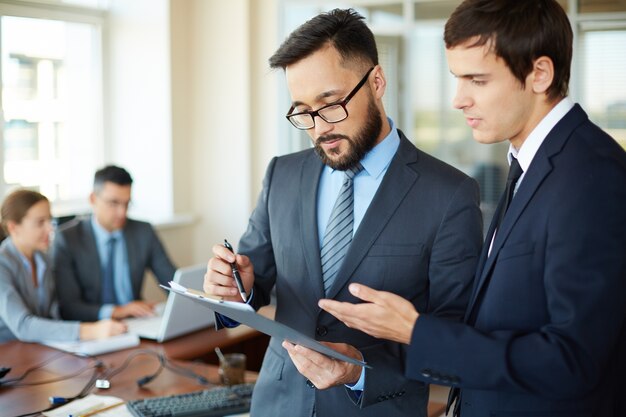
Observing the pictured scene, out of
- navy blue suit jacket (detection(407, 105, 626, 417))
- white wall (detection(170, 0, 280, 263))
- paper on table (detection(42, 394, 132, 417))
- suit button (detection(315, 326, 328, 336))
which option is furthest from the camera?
white wall (detection(170, 0, 280, 263))

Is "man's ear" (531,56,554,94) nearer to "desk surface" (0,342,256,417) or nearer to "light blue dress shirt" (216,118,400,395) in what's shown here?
"light blue dress shirt" (216,118,400,395)

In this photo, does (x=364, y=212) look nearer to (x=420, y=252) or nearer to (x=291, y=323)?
(x=420, y=252)

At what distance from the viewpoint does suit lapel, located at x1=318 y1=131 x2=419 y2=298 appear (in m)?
1.86

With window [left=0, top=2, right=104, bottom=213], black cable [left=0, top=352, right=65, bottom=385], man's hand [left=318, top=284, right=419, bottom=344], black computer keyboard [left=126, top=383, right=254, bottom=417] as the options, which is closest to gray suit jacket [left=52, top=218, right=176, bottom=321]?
black cable [left=0, top=352, right=65, bottom=385]

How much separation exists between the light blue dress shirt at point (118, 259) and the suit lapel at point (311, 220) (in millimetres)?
2369

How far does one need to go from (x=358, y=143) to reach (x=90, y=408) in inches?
47.3

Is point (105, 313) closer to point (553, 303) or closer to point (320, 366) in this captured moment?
point (320, 366)

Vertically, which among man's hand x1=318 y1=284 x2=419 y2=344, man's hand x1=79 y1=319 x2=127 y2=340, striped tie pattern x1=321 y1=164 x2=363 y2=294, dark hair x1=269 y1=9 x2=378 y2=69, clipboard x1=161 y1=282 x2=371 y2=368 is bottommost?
man's hand x1=79 y1=319 x2=127 y2=340

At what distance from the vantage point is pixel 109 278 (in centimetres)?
421

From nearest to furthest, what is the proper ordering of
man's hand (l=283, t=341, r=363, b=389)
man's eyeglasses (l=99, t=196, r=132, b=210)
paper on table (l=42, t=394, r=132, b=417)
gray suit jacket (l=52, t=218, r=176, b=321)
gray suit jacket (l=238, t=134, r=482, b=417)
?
man's hand (l=283, t=341, r=363, b=389)
gray suit jacket (l=238, t=134, r=482, b=417)
paper on table (l=42, t=394, r=132, b=417)
gray suit jacket (l=52, t=218, r=176, b=321)
man's eyeglasses (l=99, t=196, r=132, b=210)

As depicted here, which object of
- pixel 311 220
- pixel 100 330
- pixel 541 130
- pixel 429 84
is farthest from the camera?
pixel 429 84

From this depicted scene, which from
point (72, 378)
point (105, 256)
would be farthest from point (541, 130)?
point (105, 256)

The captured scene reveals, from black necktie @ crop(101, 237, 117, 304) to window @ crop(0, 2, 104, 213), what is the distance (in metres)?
1.27

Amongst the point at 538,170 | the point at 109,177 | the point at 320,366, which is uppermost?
the point at 538,170
